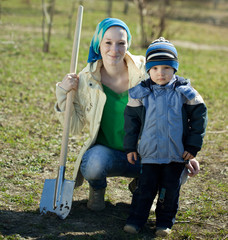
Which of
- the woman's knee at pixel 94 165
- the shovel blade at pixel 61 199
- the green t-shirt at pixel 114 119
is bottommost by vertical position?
the shovel blade at pixel 61 199

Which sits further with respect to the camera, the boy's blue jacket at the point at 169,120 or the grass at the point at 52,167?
the grass at the point at 52,167

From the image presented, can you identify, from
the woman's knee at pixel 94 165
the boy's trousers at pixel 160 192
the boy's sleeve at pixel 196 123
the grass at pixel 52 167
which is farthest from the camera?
the woman's knee at pixel 94 165

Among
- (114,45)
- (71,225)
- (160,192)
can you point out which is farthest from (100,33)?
(71,225)

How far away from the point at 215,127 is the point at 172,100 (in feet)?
10.1

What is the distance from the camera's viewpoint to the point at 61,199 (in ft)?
11.0

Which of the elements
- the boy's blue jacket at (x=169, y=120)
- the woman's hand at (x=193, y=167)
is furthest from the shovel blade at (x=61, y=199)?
the woman's hand at (x=193, y=167)

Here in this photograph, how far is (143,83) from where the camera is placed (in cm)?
303

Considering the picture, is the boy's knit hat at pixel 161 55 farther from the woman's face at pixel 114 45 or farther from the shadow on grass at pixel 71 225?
the shadow on grass at pixel 71 225

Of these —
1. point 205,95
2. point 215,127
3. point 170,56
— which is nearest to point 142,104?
point 170,56

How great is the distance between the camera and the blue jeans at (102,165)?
3240 mm

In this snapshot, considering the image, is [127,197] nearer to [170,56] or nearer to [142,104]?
[142,104]

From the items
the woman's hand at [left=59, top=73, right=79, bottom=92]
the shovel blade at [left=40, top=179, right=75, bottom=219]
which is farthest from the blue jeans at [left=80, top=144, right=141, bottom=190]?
the woman's hand at [left=59, top=73, right=79, bottom=92]

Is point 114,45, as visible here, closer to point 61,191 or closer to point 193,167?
point 193,167

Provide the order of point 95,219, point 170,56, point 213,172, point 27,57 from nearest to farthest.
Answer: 1. point 170,56
2. point 95,219
3. point 213,172
4. point 27,57
